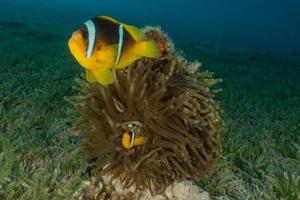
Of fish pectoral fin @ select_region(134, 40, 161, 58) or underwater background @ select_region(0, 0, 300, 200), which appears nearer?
fish pectoral fin @ select_region(134, 40, 161, 58)

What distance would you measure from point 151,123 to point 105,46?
1097mm

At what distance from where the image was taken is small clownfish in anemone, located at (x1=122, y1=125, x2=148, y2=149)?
124 inches

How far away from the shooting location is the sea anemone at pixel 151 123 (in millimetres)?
3289

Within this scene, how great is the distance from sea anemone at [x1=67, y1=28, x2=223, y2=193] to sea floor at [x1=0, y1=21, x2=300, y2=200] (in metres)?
0.49

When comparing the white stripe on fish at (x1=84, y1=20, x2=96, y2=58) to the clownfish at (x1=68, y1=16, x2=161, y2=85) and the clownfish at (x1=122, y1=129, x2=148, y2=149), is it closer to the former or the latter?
the clownfish at (x1=68, y1=16, x2=161, y2=85)

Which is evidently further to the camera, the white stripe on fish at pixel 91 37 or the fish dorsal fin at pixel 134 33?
the fish dorsal fin at pixel 134 33

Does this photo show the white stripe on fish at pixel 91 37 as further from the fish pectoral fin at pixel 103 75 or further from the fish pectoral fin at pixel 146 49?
the fish pectoral fin at pixel 146 49

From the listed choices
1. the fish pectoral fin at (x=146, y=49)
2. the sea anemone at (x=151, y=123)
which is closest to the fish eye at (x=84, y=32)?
the fish pectoral fin at (x=146, y=49)

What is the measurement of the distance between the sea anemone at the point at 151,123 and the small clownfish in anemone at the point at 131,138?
39mm

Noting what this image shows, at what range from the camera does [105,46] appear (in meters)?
2.34

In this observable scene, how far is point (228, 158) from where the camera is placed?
452cm

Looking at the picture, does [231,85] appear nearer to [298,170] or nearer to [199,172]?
[298,170]

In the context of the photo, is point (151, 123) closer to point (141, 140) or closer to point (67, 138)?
point (141, 140)

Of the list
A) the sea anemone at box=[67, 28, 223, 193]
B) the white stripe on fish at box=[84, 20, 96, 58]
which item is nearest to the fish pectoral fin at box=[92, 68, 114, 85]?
the white stripe on fish at box=[84, 20, 96, 58]
